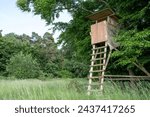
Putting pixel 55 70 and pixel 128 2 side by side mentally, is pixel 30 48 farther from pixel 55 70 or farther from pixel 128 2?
pixel 128 2

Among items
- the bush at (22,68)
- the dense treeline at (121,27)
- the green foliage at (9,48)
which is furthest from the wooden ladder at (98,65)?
the green foliage at (9,48)

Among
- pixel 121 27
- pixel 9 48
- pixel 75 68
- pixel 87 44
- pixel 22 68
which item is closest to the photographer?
pixel 121 27

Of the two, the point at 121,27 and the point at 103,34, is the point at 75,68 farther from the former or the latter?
the point at 103,34

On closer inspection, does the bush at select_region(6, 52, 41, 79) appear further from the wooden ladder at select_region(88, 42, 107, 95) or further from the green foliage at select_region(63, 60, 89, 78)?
the wooden ladder at select_region(88, 42, 107, 95)

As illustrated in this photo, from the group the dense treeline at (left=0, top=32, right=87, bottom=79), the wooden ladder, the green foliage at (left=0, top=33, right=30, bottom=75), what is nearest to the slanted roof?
the wooden ladder

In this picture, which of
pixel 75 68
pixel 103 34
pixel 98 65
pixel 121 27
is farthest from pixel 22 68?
pixel 98 65

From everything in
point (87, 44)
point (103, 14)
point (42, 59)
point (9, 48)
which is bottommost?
point (42, 59)

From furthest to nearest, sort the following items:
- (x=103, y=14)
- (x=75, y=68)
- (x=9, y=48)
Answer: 1. (x=9, y=48)
2. (x=75, y=68)
3. (x=103, y=14)

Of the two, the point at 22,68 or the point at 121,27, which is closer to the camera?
the point at 121,27

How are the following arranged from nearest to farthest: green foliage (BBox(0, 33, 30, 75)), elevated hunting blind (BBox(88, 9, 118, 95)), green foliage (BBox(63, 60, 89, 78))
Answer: elevated hunting blind (BBox(88, 9, 118, 95)) → green foliage (BBox(63, 60, 89, 78)) → green foliage (BBox(0, 33, 30, 75))

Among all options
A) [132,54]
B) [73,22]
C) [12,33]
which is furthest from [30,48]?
[132,54]

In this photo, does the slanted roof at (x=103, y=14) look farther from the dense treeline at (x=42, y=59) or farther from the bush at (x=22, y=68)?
the dense treeline at (x=42, y=59)

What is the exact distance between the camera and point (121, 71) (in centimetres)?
2025

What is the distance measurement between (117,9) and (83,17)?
2861mm
